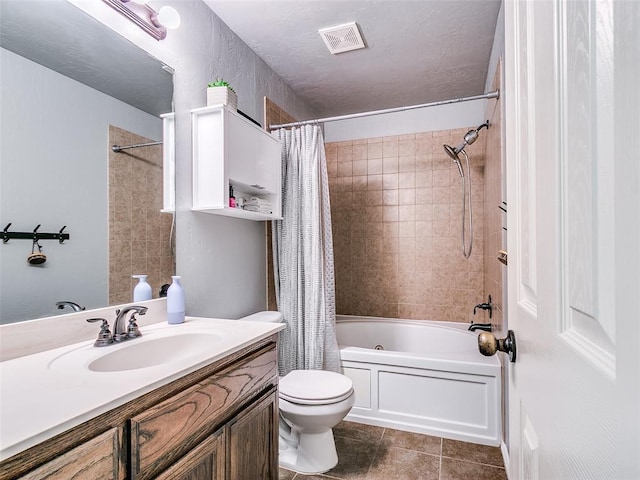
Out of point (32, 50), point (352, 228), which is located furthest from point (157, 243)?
point (352, 228)

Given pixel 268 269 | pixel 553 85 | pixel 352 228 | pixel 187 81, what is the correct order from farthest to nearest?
pixel 352 228
pixel 268 269
pixel 187 81
pixel 553 85

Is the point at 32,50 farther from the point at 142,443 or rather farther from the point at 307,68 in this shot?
the point at 307,68

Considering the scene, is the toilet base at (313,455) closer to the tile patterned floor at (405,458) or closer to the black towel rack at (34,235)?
the tile patterned floor at (405,458)

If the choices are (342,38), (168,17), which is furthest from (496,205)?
(168,17)

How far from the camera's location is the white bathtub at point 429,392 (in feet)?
6.83

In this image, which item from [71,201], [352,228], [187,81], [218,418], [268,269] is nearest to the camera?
[218,418]

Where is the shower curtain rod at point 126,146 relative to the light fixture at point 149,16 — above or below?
below

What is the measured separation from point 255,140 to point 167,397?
1.47m

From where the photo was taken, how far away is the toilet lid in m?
1.72

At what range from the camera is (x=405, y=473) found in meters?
1.80

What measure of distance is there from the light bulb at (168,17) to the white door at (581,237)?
1457 mm

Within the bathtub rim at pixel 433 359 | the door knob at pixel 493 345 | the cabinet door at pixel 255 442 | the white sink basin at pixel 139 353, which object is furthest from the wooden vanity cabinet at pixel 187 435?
the bathtub rim at pixel 433 359

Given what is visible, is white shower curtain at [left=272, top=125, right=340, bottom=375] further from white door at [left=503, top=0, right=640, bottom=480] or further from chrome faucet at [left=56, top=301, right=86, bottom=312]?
white door at [left=503, top=0, right=640, bottom=480]

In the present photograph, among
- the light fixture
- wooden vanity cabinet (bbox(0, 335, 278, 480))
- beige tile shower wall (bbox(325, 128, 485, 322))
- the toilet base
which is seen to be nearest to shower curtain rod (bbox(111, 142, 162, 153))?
the light fixture
